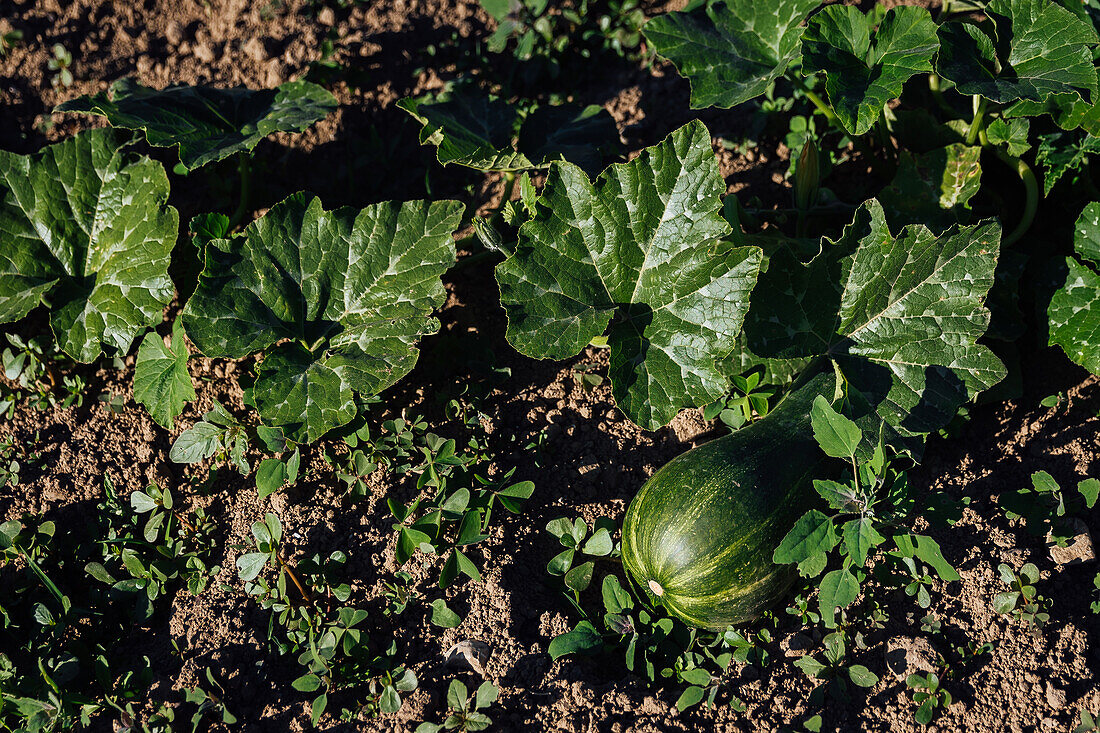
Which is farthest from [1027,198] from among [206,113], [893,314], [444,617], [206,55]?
[206,55]

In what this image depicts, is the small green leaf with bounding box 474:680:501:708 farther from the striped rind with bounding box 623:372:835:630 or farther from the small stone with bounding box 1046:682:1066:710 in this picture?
the small stone with bounding box 1046:682:1066:710

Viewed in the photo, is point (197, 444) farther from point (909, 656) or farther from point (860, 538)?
point (909, 656)

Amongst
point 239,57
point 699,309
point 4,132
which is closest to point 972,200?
point 699,309

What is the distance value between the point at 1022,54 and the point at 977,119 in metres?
0.35

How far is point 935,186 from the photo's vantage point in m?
3.69

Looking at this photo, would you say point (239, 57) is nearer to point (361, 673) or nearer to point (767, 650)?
point (361, 673)

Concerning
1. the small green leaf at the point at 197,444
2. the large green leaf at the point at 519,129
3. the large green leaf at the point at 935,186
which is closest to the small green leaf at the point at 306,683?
the small green leaf at the point at 197,444

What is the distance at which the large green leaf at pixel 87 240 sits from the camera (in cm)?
360

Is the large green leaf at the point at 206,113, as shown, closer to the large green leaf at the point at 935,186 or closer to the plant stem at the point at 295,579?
the plant stem at the point at 295,579

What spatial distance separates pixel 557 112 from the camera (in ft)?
13.4

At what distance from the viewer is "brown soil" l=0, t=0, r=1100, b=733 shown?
292 cm

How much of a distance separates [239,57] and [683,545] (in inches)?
145

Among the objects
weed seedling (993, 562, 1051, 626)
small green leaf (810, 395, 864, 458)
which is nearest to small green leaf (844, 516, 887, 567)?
small green leaf (810, 395, 864, 458)

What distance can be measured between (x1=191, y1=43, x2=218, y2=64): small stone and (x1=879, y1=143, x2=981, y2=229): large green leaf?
3646mm
